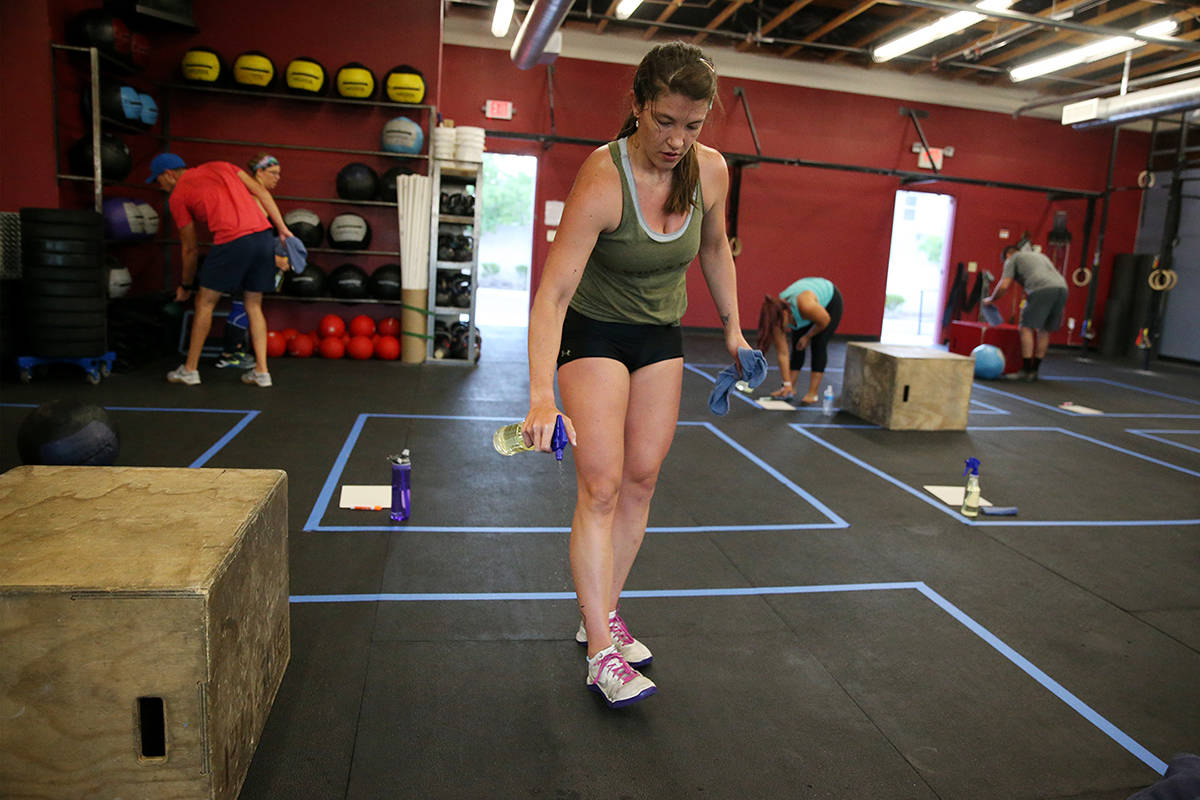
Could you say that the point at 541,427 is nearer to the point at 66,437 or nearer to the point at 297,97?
the point at 66,437

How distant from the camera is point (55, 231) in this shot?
521 centimetres

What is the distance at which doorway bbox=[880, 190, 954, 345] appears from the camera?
1205 centimetres

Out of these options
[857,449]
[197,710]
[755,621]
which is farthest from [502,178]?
[197,710]

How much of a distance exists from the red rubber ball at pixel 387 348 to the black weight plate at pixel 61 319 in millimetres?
2367

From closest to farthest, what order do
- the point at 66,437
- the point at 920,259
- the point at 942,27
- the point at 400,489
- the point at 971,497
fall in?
the point at 66,437 → the point at 400,489 → the point at 971,497 → the point at 942,27 → the point at 920,259

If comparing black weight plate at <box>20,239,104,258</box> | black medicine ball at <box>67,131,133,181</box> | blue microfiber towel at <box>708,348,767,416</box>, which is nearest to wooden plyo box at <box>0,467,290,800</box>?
blue microfiber towel at <box>708,348,767,416</box>

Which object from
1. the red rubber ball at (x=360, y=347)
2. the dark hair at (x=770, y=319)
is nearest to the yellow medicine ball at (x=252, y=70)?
the red rubber ball at (x=360, y=347)

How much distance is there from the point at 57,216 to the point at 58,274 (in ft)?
1.20

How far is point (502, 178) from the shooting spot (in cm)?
1455

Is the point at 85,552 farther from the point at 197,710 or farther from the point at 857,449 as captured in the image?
the point at 857,449

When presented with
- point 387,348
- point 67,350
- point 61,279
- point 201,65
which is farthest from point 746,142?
point 67,350

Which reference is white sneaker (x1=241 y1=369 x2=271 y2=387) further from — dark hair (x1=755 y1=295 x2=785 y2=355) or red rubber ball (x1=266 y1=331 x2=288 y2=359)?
dark hair (x1=755 y1=295 x2=785 y2=355)

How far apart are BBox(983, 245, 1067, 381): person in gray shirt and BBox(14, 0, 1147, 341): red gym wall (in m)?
3.21

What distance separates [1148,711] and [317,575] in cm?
243
